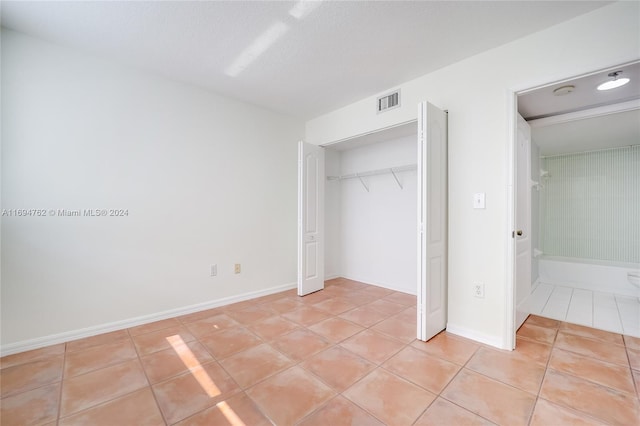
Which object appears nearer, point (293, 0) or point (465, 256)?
point (293, 0)

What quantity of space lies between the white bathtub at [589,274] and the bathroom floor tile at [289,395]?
4.43 metres

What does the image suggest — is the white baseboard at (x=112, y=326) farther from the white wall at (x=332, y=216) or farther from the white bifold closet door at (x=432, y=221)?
the white bifold closet door at (x=432, y=221)

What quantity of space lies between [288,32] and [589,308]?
4375 millimetres

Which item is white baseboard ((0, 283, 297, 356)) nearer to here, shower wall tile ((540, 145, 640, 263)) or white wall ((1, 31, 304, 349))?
white wall ((1, 31, 304, 349))

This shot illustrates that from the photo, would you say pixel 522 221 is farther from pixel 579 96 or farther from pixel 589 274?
pixel 589 274

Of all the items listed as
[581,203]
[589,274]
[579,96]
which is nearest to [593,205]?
[581,203]

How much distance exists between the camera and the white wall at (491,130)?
1.87 metres

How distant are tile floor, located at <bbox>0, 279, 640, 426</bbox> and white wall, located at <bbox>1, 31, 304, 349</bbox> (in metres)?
0.39

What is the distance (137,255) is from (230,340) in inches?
51.6

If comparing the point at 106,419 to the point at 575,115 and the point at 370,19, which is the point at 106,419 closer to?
the point at 370,19

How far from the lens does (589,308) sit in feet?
10.1

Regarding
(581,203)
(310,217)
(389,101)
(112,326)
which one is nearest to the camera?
(112,326)

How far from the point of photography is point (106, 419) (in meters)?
1.45

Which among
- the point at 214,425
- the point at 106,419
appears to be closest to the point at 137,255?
the point at 106,419
